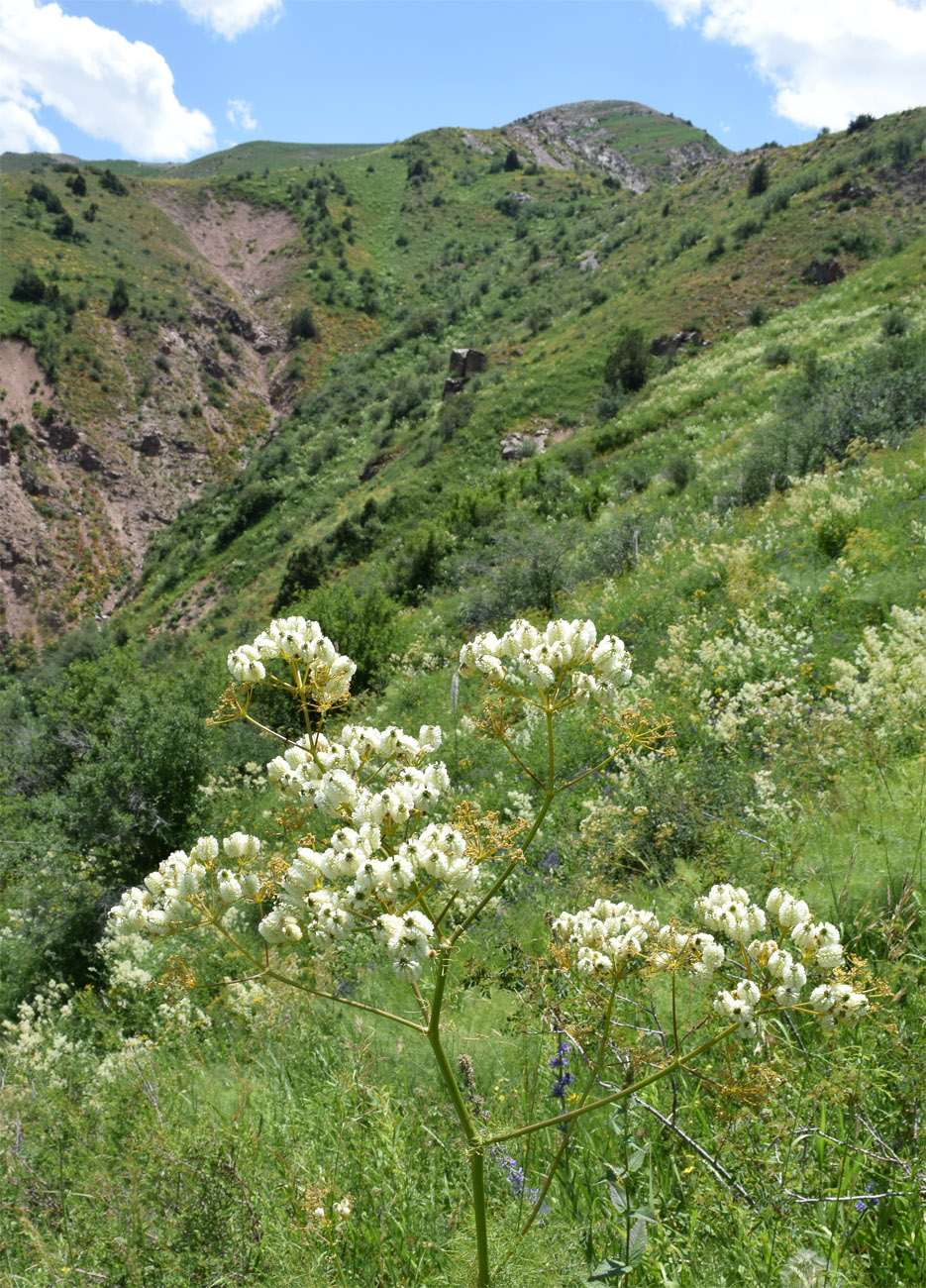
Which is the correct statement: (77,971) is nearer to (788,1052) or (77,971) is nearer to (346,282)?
(788,1052)

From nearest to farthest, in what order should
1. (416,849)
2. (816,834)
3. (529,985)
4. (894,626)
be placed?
(416,849) → (529,985) → (816,834) → (894,626)

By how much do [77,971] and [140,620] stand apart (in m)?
32.3

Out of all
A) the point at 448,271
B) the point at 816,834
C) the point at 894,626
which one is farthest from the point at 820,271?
the point at 448,271

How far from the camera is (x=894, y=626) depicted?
563 centimetres

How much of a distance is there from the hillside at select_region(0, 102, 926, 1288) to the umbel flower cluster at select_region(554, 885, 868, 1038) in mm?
16

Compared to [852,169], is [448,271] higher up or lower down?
higher up

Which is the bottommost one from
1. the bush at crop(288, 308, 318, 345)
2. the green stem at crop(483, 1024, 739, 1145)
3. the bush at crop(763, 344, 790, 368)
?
the green stem at crop(483, 1024, 739, 1145)

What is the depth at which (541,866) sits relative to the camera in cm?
Answer: 502

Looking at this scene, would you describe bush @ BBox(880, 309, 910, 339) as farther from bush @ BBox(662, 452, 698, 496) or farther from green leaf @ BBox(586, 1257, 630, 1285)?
green leaf @ BBox(586, 1257, 630, 1285)

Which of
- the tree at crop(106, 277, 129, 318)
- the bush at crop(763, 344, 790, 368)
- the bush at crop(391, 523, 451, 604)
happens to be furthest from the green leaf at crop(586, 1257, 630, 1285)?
the tree at crop(106, 277, 129, 318)

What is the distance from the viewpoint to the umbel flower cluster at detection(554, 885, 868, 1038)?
1407 mm

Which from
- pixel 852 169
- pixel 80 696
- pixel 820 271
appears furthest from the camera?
pixel 852 169

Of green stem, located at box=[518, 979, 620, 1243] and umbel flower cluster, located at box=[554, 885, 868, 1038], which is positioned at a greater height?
umbel flower cluster, located at box=[554, 885, 868, 1038]

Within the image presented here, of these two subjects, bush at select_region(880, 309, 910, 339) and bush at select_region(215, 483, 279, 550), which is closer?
bush at select_region(880, 309, 910, 339)
